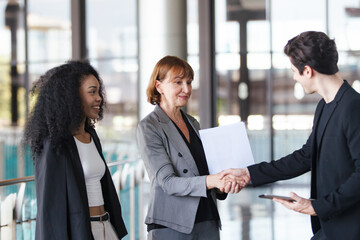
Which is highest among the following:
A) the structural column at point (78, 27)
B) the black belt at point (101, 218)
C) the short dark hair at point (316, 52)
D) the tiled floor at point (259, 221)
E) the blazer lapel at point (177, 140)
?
the structural column at point (78, 27)

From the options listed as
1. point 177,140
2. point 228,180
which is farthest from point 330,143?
point 177,140

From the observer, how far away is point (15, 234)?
3.30 metres

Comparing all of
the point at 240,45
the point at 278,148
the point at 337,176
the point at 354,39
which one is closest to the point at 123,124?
the point at 240,45

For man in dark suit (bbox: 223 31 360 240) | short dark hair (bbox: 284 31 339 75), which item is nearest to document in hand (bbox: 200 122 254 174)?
man in dark suit (bbox: 223 31 360 240)

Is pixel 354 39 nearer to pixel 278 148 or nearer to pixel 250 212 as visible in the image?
pixel 278 148

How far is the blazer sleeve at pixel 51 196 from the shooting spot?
229 centimetres

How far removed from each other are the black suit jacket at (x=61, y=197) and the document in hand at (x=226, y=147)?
62 centimetres

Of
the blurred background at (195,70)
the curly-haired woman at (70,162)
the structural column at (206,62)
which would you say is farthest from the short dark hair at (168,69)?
the structural column at (206,62)

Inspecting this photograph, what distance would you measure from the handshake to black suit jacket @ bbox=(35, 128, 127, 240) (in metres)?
0.57

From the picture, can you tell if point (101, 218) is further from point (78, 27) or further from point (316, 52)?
point (78, 27)

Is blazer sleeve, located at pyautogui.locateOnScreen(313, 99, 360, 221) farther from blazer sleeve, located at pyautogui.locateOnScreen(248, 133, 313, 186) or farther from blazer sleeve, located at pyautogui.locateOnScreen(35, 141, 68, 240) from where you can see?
blazer sleeve, located at pyautogui.locateOnScreen(35, 141, 68, 240)

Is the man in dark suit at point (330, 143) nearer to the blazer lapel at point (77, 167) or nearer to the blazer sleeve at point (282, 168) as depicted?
the blazer sleeve at point (282, 168)

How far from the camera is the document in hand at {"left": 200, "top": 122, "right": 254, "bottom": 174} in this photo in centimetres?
264

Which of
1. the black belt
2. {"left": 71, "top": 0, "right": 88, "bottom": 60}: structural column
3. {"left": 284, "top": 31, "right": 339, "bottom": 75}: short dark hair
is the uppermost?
{"left": 71, "top": 0, "right": 88, "bottom": 60}: structural column
